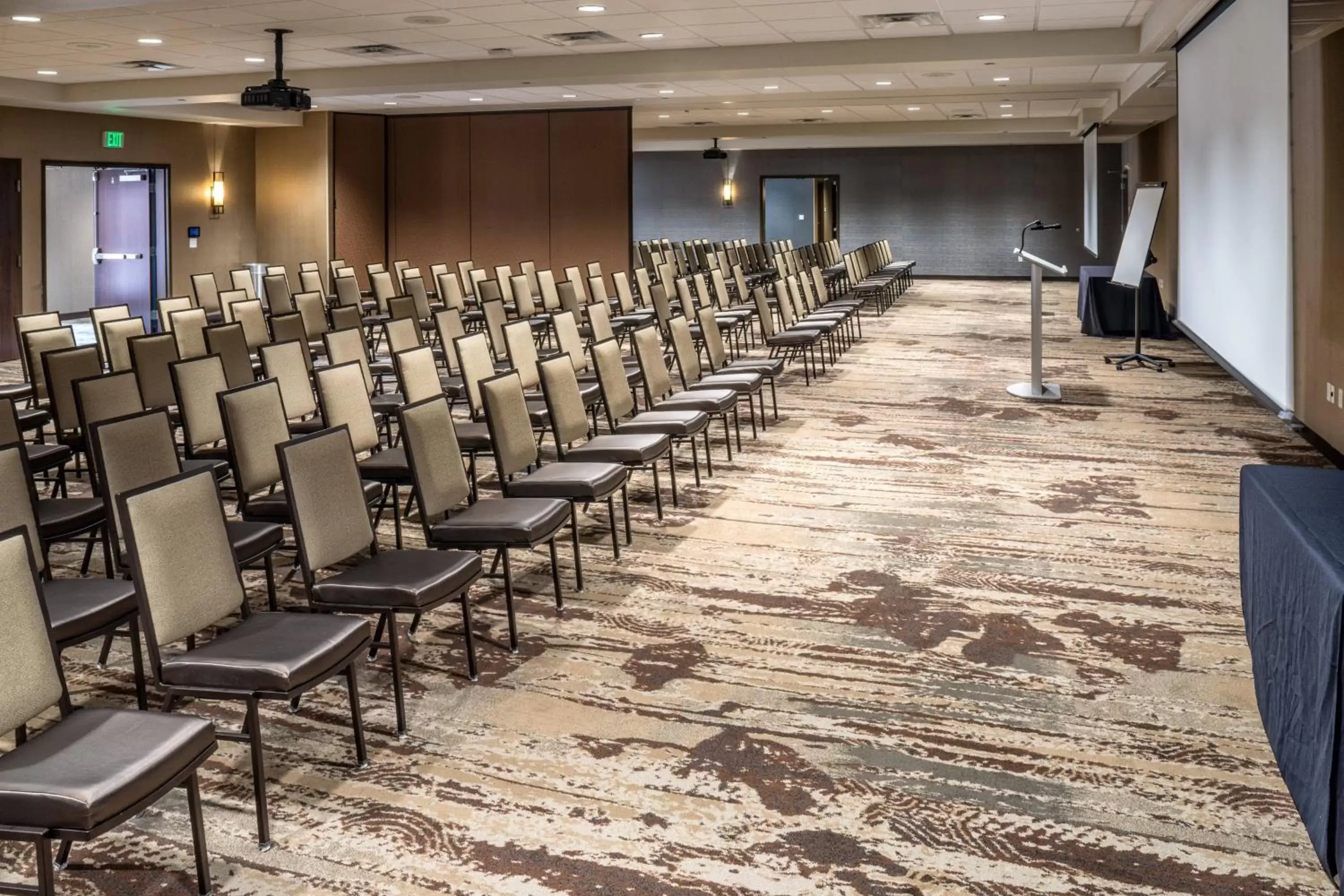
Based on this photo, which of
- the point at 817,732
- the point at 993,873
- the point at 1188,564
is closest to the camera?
the point at 993,873

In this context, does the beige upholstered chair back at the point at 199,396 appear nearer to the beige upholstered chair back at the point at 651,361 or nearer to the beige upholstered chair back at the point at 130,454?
the beige upholstered chair back at the point at 130,454

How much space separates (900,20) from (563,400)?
262 inches

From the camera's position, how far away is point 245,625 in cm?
355

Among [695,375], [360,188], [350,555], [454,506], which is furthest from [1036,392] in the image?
[360,188]

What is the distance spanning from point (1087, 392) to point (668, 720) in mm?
8211

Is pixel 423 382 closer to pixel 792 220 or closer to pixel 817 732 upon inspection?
pixel 817 732

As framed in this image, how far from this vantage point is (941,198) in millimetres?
28797

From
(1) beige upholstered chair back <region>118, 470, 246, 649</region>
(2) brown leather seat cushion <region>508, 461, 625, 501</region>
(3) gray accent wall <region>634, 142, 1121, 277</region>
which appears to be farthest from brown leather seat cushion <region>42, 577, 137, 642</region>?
(3) gray accent wall <region>634, 142, 1121, 277</region>

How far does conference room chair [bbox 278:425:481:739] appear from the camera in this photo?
3883 millimetres

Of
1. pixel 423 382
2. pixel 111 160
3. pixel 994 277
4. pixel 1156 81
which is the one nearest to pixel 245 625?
pixel 423 382

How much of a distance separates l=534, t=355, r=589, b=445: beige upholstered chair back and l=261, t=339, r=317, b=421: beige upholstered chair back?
1.44 meters

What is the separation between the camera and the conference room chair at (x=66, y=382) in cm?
625

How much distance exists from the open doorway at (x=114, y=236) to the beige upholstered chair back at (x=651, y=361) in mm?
13180

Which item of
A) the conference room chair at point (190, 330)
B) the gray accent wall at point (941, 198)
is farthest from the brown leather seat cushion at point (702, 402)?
the gray accent wall at point (941, 198)
